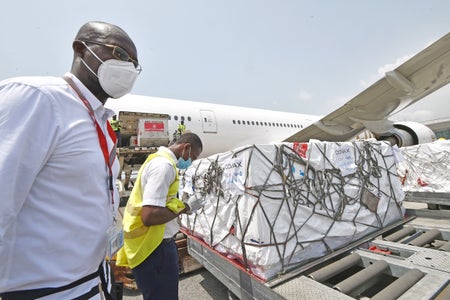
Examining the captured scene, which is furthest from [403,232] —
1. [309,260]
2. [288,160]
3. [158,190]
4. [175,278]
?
[158,190]

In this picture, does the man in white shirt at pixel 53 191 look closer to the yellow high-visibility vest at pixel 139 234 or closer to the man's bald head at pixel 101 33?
the man's bald head at pixel 101 33

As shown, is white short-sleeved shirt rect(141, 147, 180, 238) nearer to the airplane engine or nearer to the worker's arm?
the worker's arm

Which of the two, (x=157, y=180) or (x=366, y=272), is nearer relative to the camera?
(x=157, y=180)

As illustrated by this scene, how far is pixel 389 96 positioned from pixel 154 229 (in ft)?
24.8

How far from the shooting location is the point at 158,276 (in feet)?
6.41

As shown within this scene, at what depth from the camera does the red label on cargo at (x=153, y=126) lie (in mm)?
6482

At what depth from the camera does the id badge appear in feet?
3.59

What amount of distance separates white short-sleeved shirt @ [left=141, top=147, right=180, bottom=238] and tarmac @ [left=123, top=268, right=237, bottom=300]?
1.34m

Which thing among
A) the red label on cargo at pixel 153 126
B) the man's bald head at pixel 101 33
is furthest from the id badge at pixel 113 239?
the red label on cargo at pixel 153 126

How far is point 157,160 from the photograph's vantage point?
2.04 meters

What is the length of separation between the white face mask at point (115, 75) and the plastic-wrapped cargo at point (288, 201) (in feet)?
4.28

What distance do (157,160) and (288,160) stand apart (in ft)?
4.29

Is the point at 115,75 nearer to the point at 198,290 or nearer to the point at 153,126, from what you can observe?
the point at 198,290

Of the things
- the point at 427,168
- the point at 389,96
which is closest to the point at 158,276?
the point at 427,168
